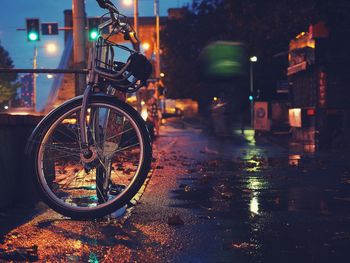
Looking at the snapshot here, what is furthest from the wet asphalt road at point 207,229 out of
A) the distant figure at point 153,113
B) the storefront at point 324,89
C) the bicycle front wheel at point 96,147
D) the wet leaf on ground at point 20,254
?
the distant figure at point 153,113

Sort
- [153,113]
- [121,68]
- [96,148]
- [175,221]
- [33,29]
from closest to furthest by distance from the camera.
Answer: [175,221]
[96,148]
[121,68]
[33,29]
[153,113]

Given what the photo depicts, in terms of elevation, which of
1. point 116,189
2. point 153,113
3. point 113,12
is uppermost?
point 113,12

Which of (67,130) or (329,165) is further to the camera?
(329,165)

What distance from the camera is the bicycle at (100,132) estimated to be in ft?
15.4

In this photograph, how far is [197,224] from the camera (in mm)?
4832

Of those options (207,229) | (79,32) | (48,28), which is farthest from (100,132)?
(48,28)

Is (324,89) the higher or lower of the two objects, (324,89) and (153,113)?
the higher

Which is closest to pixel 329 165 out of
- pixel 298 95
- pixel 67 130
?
pixel 67 130

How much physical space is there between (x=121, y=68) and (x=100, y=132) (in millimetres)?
627

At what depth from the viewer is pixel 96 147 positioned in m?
4.95

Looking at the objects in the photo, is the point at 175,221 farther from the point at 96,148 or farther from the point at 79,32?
the point at 79,32

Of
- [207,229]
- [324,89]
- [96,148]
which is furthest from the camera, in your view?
[324,89]

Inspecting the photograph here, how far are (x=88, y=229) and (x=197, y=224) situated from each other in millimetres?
937

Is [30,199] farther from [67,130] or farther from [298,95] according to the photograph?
[298,95]
